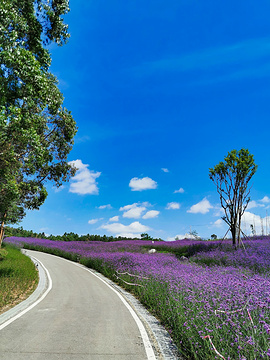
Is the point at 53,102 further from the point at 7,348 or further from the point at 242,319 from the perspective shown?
the point at 242,319

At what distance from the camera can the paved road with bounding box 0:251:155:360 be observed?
5.14m

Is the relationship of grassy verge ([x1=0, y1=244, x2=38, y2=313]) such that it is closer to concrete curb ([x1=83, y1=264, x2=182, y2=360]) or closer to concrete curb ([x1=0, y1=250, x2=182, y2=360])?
concrete curb ([x1=0, y1=250, x2=182, y2=360])

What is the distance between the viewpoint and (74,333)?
6391mm

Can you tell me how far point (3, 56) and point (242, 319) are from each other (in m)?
10.4

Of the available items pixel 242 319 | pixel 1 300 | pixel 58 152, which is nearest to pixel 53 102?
pixel 58 152

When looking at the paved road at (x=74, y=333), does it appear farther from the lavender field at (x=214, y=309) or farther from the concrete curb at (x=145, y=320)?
the lavender field at (x=214, y=309)

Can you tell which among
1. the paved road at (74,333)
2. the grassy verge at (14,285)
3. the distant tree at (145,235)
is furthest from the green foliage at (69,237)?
the paved road at (74,333)

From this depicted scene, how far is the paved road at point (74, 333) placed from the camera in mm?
5137

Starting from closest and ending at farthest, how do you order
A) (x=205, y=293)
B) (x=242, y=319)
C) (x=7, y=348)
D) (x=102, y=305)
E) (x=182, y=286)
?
(x=242, y=319) → (x=7, y=348) → (x=205, y=293) → (x=182, y=286) → (x=102, y=305)

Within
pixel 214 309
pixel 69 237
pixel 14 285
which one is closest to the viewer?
pixel 214 309

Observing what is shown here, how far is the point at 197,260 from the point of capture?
18219mm

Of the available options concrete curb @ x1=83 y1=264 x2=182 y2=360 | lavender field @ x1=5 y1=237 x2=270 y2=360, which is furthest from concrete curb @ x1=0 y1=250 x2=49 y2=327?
lavender field @ x1=5 y1=237 x2=270 y2=360

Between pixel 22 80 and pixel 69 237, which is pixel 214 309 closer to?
pixel 22 80

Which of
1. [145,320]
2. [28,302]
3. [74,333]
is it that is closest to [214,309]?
[145,320]
